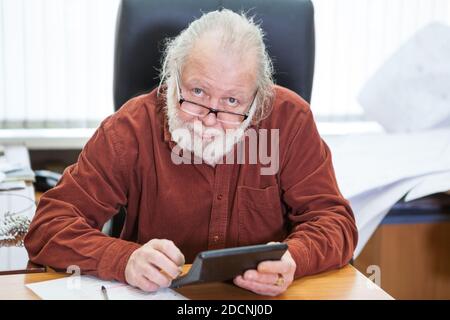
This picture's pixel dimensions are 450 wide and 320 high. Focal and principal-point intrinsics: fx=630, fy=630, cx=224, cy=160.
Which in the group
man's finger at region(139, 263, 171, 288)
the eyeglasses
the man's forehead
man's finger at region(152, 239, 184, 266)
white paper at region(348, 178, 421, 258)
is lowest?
white paper at region(348, 178, 421, 258)

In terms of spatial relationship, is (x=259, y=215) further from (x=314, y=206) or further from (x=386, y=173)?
(x=386, y=173)

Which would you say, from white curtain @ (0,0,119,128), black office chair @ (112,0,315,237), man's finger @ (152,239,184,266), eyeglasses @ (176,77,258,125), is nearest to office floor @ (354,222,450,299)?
black office chair @ (112,0,315,237)

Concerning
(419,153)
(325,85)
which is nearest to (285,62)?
(419,153)

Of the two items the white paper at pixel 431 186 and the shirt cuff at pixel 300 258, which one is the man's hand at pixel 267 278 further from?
the white paper at pixel 431 186

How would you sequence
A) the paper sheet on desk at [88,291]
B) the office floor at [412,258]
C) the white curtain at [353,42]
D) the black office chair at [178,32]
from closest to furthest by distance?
the paper sheet on desk at [88,291] → the black office chair at [178,32] → the office floor at [412,258] → the white curtain at [353,42]

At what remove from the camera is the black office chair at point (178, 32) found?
1.55 meters

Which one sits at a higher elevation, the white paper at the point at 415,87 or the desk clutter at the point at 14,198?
the white paper at the point at 415,87

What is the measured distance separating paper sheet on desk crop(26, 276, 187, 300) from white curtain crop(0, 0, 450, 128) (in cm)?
142

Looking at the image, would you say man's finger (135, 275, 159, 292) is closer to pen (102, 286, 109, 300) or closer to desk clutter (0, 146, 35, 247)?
pen (102, 286, 109, 300)

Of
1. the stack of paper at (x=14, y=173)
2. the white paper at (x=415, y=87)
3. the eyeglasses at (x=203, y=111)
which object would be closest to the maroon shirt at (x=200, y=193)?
the eyeglasses at (x=203, y=111)

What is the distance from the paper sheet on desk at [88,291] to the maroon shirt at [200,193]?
14 centimetres

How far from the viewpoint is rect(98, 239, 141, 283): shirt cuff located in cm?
113
